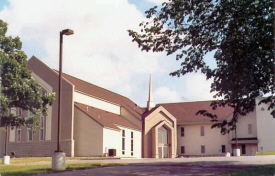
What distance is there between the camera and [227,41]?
55.9 ft

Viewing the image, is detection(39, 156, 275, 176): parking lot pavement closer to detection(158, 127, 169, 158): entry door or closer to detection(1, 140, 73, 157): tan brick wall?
detection(1, 140, 73, 157): tan brick wall

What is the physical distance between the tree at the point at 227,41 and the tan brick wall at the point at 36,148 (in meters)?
31.2

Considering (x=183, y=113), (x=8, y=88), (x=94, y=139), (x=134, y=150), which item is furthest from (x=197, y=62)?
(x=183, y=113)

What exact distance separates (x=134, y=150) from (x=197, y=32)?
40.0 m

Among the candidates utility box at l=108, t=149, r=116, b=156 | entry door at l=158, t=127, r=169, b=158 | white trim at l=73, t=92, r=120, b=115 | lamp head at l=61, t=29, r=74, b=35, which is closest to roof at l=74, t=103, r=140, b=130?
white trim at l=73, t=92, r=120, b=115

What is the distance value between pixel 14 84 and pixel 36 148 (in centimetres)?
Result: 1916

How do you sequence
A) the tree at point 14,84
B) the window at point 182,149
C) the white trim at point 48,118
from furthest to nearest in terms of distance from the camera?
the window at point 182,149, the white trim at point 48,118, the tree at point 14,84

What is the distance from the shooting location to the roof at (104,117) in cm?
4856

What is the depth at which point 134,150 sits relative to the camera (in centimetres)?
5588

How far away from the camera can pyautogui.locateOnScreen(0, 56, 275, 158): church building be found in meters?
48.3

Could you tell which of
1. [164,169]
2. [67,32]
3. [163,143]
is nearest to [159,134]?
[163,143]

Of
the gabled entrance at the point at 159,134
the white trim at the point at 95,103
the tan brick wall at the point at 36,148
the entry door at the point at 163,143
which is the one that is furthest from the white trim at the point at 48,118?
the entry door at the point at 163,143

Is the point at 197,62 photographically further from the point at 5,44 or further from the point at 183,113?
the point at 183,113

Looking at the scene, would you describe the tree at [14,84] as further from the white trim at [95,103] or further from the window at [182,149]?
the window at [182,149]
